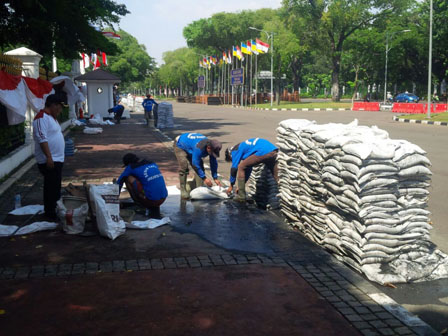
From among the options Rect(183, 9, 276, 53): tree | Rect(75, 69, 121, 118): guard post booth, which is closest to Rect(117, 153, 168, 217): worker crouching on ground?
Rect(75, 69, 121, 118): guard post booth

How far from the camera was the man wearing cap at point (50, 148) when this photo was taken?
6535mm

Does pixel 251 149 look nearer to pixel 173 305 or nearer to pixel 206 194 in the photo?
pixel 206 194

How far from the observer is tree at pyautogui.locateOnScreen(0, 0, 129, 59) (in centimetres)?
1160

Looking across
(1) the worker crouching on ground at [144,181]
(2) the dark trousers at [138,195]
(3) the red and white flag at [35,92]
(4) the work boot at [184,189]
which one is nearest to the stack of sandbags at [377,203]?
(1) the worker crouching on ground at [144,181]

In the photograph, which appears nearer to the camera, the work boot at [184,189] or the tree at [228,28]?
the work boot at [184,189]

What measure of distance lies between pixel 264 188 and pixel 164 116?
57.9ft

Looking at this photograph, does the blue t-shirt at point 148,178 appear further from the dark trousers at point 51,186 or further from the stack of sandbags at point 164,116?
the stack of sandbags at point 164,116

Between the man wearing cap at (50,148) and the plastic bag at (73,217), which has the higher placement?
the man wearing cap at (50,148)

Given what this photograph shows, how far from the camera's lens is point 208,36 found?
81312 millimetres

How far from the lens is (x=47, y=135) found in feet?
21.6

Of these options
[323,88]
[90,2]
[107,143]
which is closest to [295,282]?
[90,2]

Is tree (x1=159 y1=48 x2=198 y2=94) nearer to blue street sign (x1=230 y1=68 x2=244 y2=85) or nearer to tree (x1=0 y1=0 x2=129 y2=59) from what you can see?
blue street sign (x1=230 y1=68 x2=244 y2=85)

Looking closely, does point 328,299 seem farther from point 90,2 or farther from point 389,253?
point 90,2

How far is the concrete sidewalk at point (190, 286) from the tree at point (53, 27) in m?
6.34
